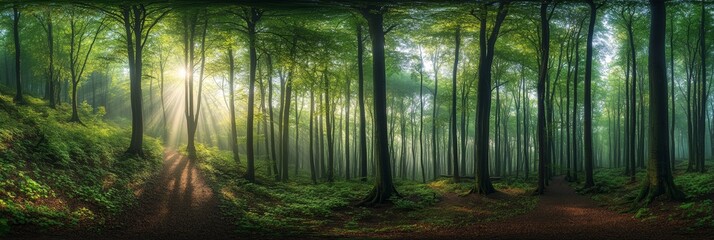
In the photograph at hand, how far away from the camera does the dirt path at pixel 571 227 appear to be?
785cm

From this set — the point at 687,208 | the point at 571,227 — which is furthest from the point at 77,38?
the point at 687,208

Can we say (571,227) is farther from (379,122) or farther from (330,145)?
(330,145)

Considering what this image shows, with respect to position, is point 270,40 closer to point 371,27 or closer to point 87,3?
point 371,27

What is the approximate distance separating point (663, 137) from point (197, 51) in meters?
21.8

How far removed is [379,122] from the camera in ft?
46.8

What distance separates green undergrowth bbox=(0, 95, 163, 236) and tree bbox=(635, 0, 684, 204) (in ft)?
49.2

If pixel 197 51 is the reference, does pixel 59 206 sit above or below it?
below

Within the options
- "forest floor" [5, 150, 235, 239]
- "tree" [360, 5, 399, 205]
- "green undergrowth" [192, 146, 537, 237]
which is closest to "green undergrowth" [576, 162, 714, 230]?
"green undergrowth" [192, 146, 537, 237]

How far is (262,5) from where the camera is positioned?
15.6 m

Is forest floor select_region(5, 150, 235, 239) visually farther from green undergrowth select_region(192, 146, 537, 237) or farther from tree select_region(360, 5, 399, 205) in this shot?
tree select_region(360, 5, 399, 205)

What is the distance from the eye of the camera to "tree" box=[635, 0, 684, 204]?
10.8 m

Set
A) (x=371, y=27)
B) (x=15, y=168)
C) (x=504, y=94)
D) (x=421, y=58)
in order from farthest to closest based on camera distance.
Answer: (x=504, y=94)
(x=421, y=58)
(x=371, y=27)
(x=15, y=168)

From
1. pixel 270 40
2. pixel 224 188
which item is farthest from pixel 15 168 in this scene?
pixel 270 40

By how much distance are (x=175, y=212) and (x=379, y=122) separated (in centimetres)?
751
